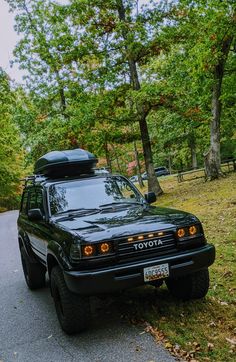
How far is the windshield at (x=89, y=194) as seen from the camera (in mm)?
5496

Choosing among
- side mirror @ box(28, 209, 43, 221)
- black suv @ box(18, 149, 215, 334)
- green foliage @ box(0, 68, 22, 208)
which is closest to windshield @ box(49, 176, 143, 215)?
black suv @ box(18, 149, 215, 334)

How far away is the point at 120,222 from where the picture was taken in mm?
4594

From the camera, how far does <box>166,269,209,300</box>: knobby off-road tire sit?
16.2ft

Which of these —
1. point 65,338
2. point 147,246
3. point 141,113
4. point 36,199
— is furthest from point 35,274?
point 141,113

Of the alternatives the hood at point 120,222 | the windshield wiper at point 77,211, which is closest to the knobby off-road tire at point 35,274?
the windshield wiper at point 77,211

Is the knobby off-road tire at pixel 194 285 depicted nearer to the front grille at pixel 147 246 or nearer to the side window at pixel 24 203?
the front grille at pixel 147 246

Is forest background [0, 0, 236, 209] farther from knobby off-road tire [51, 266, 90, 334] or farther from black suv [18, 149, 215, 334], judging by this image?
knobby off-road tire [51, 266, 90, 334]

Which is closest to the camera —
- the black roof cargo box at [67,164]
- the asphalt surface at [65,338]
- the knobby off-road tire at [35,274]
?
the asphalt surface at [65,338]

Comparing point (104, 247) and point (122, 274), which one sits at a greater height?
point (104, 247)

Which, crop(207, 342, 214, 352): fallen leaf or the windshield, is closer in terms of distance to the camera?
crop(207, 342, 214, 352): fallen leaf

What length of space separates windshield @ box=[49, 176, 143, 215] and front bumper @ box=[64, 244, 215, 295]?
56.7 inches

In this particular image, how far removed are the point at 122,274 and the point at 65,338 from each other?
1.17 metres

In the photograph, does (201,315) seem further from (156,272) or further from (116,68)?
(116,68)

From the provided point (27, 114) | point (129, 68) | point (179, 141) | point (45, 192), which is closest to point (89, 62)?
point (129, 68)
